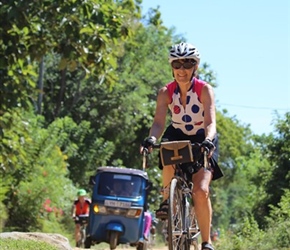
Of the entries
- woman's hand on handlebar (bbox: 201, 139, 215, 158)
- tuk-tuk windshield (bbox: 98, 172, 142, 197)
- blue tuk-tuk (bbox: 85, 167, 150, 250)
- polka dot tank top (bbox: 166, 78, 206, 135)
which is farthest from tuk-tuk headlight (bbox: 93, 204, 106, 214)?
woman's hand on handlebar (bbox: 201, 139, 215, 158)

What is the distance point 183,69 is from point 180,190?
115 cm

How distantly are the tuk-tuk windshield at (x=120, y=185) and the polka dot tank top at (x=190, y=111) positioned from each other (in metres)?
10.1

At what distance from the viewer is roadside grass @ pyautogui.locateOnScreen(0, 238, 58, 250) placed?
9.27 metres

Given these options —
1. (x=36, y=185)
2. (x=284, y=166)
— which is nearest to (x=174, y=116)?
(x=284, y=166)

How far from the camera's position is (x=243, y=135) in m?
69.7

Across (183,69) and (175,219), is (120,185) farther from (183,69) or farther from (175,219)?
(175,219)

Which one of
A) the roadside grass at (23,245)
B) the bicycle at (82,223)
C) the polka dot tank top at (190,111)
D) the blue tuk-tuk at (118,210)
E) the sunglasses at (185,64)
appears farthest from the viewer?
the bicycle at (82,223)

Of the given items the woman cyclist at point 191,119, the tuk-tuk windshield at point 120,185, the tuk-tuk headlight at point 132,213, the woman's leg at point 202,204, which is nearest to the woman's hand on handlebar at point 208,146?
the woman cyclist at point 191,119

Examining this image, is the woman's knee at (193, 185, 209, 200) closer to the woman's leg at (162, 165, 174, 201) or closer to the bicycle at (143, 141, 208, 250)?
the bicycle at (143, 141, 208, 250)

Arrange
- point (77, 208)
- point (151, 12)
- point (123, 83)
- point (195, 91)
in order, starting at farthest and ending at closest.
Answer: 1. point (151, 12)
2. point (123, 83)
3. point (77, 208)
4. point (195, 91)

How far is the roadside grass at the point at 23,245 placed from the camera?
9.27 metres

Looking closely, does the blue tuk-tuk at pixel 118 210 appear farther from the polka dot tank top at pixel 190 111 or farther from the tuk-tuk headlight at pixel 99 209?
the polka dot tank top at pixel 190 111

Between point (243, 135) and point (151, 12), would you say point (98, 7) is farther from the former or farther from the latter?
point (243, 135)

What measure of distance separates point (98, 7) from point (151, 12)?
124 ft
